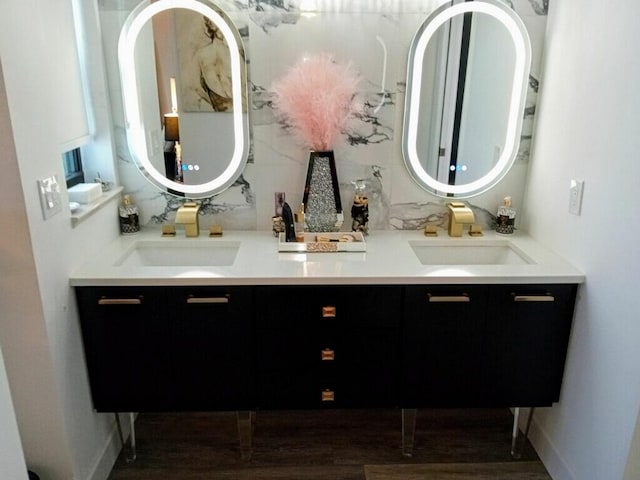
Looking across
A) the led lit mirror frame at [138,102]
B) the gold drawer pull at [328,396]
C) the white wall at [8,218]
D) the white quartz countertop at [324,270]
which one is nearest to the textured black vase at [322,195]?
the white quartz countertop at [324,270]

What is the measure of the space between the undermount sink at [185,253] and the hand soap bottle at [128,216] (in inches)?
4.4

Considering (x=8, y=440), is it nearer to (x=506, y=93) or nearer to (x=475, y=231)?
(x=475, y=231)

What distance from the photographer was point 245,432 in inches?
81.7

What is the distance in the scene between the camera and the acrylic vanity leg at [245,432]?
2.05 m

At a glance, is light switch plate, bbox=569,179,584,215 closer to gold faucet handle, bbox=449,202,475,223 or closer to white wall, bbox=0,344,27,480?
gold faucet handle, bbox=449,202,475,223

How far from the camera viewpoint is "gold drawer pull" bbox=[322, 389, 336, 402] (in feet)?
6.38

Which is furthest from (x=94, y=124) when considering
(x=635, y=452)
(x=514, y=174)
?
(x=635, y=452)

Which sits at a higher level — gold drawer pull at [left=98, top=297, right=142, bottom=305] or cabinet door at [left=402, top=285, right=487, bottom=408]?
gold drawer pull at [left=98, top=297, right=142, bottom=305]

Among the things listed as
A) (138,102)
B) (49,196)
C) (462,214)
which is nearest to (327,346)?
(462,214)

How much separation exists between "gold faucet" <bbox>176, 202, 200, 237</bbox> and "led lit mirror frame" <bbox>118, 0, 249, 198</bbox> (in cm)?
8

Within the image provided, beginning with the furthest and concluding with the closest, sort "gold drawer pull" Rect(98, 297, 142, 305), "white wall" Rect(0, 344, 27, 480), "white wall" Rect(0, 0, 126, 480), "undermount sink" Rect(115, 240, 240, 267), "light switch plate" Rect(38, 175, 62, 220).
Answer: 1. "undermount sink" Rect(115, 240, 240, 267)
2. "gold drawer pull" Rect(98, 297, 142, 305)
3. "light switch plate" Rect(38, 175, 62, 220)
4. "white wall" Rect(0, 0, 126, 480)
5. "white wall" Rect(0, 344, 27, 480)

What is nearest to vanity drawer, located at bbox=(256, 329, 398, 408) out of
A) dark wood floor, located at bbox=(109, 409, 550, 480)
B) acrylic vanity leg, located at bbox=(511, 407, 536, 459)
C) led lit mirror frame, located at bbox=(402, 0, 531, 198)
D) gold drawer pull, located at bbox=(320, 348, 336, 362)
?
gold drawer pull, located at bbox=(320, 348, 336, 362)

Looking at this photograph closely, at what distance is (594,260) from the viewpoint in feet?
5.72

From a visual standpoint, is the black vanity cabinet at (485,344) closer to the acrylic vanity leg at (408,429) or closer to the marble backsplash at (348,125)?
the acrylic vanity leg at (408,429)
